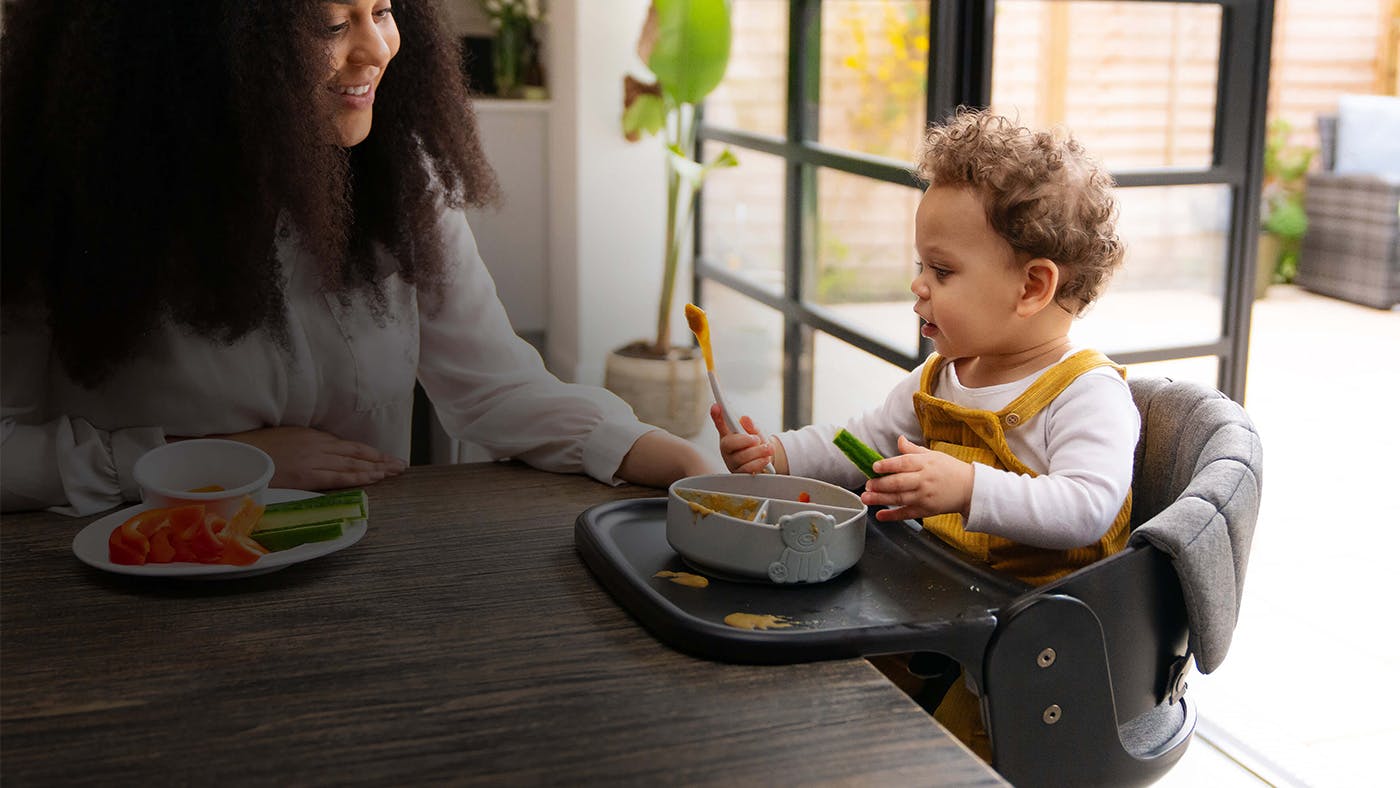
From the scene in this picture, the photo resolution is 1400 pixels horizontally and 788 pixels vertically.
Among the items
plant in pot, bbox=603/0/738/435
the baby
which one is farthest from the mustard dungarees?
plant in pot, bbox=603/0/738/435

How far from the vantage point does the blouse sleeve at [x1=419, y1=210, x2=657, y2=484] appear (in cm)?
130

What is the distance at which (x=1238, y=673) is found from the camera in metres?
2.49

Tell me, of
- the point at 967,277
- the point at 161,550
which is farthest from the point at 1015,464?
the point at 161,550

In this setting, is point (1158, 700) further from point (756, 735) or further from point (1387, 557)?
point (1387, 557)

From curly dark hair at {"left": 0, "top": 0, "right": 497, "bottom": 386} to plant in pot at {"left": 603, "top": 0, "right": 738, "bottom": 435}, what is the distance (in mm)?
2412

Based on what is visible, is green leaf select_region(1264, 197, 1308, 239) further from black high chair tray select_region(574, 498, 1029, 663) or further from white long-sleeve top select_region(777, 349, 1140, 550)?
black high chair tray select_region(574, 498, 1029, 663)

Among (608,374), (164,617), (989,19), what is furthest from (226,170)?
(608,374)

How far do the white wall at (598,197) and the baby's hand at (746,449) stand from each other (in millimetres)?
2951

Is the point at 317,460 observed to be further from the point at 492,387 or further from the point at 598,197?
the point at 598,197

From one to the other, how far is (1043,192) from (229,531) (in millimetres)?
756

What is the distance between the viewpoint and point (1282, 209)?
20.0 feet

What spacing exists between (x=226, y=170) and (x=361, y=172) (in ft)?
0.64

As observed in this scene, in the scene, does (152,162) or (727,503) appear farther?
(152,162)

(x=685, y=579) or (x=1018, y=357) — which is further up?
(x=1018, y=357)
